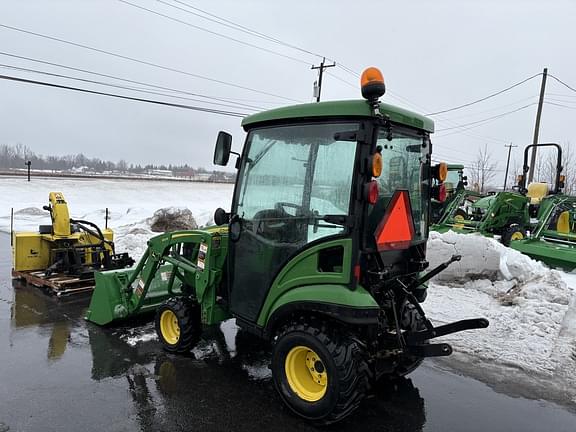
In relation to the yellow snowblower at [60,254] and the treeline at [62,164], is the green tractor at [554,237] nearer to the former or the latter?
the yellow snowblower at [60,254]

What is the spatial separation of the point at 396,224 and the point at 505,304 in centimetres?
416

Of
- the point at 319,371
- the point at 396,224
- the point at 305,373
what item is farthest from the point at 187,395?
the point at 396,224

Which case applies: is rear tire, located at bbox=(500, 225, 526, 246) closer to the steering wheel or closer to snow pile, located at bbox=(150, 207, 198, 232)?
snow pile, located at bbox=(150, 207, 198, 232)

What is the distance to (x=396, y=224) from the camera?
134 inches

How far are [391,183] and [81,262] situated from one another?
19.3 ft

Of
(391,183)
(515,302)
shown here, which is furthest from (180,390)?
(515,302)

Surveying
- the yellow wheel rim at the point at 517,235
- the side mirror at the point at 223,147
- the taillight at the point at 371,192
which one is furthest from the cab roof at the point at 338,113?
the yellow wheel rim at the point at 517,235

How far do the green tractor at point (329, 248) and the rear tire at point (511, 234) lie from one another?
8.83 m

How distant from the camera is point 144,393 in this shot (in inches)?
149

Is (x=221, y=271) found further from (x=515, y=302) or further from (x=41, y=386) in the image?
(x=515, y=302)

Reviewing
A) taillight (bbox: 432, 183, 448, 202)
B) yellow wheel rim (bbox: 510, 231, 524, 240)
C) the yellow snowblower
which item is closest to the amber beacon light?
taillight (bbox: 432, 183, 448, 202)

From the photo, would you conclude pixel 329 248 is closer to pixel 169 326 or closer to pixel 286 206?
pixel 286 206

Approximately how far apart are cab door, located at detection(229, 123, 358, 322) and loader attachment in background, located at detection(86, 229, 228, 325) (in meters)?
0.29

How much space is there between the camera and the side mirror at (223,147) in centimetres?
377
